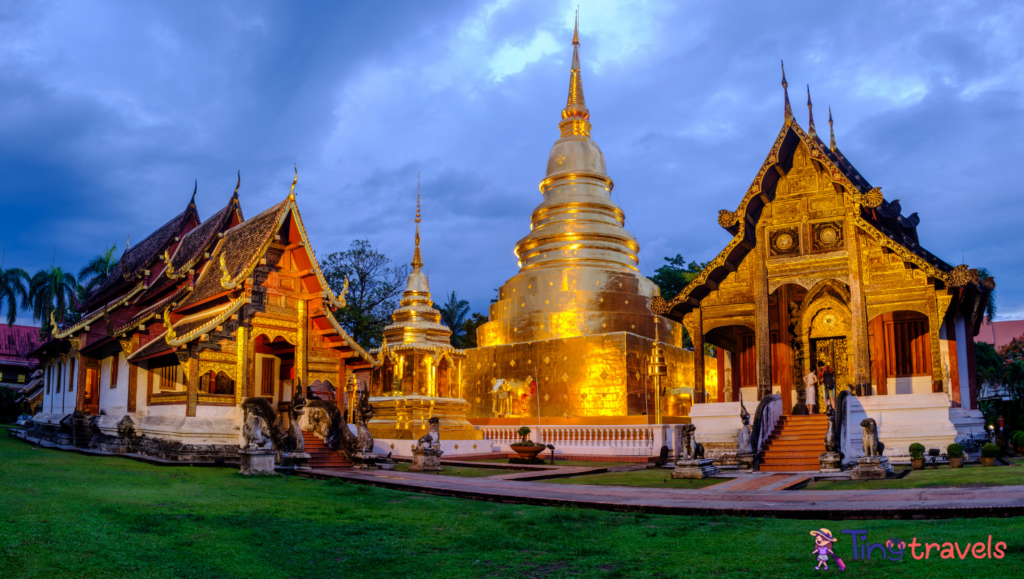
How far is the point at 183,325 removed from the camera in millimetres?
19906

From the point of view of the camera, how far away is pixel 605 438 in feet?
76.6

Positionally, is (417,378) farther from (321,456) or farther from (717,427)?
(717,427)

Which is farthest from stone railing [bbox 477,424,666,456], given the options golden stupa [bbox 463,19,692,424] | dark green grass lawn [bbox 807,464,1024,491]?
dark green grass lawn [bbox 807,464,1024,491]

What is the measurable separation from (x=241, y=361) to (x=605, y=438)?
1060cm

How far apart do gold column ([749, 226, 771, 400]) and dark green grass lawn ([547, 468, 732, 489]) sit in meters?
3.90

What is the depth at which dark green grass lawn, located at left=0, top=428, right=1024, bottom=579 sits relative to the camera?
6.16 meters

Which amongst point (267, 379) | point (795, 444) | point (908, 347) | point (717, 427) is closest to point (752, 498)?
point (795, 444)

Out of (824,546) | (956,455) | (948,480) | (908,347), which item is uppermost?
(908,347)

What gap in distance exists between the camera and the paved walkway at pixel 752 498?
8.51m

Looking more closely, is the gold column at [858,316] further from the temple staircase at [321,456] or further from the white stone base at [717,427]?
the temple staircase at [321,456]

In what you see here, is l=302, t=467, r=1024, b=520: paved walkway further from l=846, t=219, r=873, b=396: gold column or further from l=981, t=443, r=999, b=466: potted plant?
l=846, t=219, r=873, b=396: gold column

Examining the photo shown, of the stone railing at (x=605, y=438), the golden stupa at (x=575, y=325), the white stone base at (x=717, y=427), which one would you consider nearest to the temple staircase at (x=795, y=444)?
the white stone base at (x=717, y=427)

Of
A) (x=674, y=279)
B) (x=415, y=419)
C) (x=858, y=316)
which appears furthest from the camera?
(x=674, y=279)

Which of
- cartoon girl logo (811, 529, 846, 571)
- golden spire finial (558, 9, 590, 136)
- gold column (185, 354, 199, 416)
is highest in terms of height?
golden spire finial (558, 9, 590, 136)
